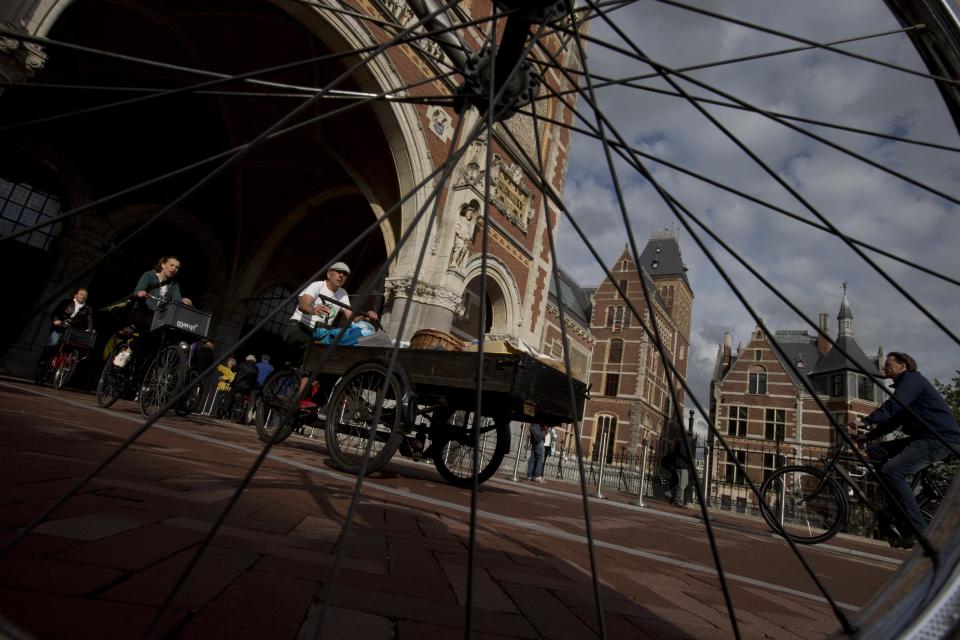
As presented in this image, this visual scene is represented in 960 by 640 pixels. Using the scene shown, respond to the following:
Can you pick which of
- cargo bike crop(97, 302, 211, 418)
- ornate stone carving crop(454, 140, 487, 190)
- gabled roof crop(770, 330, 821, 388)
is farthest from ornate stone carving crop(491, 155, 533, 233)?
gabled roof crop(770, 330, 821, 388)

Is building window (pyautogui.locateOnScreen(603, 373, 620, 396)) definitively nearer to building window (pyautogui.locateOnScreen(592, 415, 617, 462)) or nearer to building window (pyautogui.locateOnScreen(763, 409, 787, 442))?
building window (pyautogui.locateOnScreen(592, 415, 617, 462))

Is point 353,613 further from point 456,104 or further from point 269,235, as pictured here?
point 269,235

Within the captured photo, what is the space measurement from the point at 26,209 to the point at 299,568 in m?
14.5

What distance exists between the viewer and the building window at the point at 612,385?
41.1 metres

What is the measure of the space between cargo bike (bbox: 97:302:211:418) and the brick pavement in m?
2.48

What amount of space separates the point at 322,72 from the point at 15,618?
1213 centimetres

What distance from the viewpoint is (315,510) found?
2.06 meters

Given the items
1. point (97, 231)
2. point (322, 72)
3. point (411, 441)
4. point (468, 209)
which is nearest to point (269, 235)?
point (97, 231)

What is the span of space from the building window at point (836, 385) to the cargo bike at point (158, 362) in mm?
39244

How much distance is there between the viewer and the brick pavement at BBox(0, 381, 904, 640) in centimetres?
93

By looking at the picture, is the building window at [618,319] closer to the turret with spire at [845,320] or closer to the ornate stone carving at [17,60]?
the turret with spire at [845,320]

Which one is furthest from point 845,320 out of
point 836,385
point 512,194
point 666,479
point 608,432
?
point 512,194

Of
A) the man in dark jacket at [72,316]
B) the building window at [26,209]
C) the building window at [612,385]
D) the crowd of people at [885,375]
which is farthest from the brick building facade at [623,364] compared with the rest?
the crowd of people at [885,375]

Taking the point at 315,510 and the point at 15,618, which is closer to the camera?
the point at 15,618
